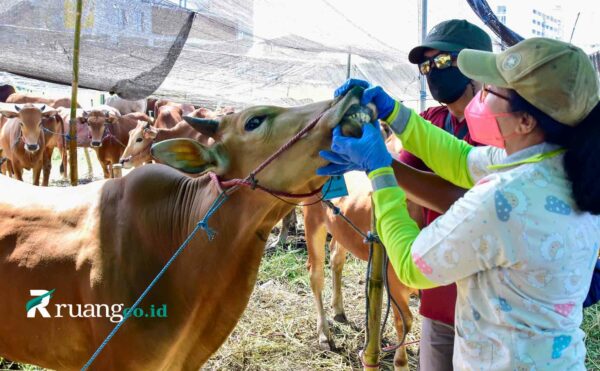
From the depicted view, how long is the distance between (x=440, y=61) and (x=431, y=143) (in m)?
0.70

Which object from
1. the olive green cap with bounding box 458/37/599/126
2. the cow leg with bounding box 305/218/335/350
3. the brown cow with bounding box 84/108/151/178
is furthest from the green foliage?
the brown cow with bounding box 84/108/151/178

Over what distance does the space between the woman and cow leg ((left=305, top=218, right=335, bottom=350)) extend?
12.3 ft

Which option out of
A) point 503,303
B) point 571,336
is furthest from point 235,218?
point 571,336

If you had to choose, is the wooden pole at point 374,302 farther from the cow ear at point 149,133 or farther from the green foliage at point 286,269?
the cow ear at point 149,133

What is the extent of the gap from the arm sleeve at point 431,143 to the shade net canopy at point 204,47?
16.0ft

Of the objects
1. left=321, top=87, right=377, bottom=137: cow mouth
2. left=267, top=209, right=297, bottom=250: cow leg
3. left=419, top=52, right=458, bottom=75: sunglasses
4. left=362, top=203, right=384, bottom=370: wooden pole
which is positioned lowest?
left=267, top=209, right=297, bottom=250: cow leg

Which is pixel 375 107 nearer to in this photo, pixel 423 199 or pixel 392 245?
pixel 423 199

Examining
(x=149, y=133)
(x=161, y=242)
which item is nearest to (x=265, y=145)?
(x=161, y=242)

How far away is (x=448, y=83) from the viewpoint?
264cm

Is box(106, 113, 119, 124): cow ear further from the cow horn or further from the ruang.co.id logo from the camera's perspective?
the cow horn

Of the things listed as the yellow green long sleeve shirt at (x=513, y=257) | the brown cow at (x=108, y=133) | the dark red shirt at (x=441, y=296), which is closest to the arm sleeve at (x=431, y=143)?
the dark red shirt at (x=441, y=296)

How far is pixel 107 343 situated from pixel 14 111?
11546 millimetres

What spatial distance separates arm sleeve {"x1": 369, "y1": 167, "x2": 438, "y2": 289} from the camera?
5.29 feet

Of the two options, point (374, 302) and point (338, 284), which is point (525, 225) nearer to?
point (374, 302)
